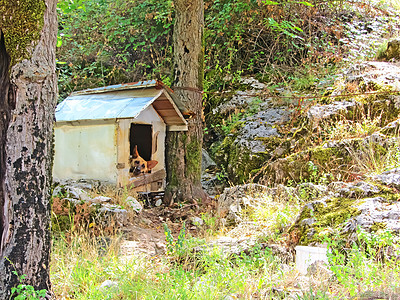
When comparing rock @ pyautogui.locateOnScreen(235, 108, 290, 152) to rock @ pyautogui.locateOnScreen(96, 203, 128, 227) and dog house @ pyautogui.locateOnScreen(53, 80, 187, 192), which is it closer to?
dog house @ pyautogui.locateOnScreen(53, 80, 187, 192)

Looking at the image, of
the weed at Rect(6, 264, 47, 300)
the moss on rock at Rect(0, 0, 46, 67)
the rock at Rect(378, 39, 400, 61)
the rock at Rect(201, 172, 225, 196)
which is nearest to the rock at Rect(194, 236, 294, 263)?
the weed at Rect(6, 264, 47, 300)

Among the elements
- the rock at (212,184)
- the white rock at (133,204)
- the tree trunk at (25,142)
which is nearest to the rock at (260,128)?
the rock at (212,184)

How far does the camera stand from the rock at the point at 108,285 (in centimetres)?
263

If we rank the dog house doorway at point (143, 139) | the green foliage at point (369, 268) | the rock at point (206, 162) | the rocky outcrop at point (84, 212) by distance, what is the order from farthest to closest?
the rock at point (206, 162), the dog house doorway at point (143, 139), the rocky outcrop at point (84, 212), the green foliage at point (369, 268)

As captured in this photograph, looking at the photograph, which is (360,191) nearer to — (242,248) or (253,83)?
(242,248)

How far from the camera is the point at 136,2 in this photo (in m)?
9.95

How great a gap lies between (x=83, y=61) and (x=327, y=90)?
283 inches

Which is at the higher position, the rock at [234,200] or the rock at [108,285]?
the rock at [234,200]

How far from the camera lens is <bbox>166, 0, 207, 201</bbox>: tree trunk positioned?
21.1ft

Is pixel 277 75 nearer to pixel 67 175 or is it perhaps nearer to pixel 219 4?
pixel 219 4

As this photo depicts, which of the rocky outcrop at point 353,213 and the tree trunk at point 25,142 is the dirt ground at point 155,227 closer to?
the tree trunk at point 25,142

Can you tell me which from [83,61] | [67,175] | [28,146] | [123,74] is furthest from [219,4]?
[28,146]

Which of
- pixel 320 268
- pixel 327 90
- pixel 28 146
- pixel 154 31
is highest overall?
pixel 154 31

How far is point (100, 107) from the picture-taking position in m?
5.96
